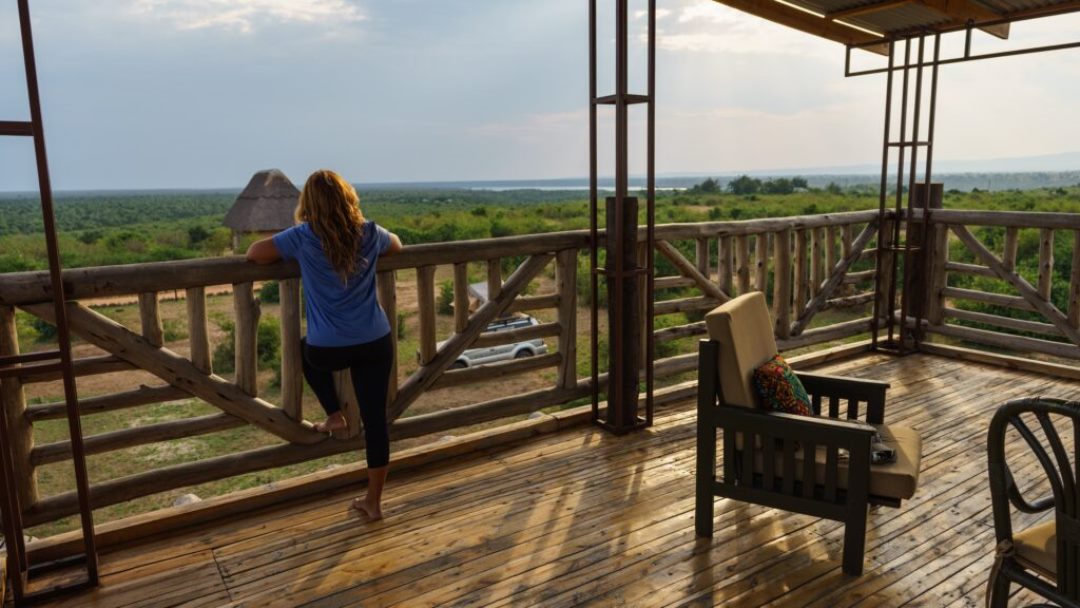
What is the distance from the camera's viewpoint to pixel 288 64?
6694 cm

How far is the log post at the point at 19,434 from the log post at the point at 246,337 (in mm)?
814

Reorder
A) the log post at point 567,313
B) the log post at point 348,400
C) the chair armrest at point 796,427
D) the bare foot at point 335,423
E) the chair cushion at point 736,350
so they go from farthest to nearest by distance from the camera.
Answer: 1. the log post at point 567,313
2. the log post at point 348,400
3. the bare foot at point 335,423
4. the chair cushion at point 736,350
5. the chair armrest at point 796,427

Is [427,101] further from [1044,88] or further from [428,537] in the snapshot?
[428,537]

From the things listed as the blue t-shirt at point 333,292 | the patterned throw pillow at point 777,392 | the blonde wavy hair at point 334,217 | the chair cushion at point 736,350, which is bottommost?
the patterned throw pillow at point 777,392

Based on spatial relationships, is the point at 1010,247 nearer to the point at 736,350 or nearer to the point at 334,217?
the point at 736,350

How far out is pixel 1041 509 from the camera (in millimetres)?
1866

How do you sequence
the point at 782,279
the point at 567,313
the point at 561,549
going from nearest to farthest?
the point at 561,549 → the point at 567,313 → the point at 782,279

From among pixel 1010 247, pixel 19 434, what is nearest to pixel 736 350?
pixel 19 434

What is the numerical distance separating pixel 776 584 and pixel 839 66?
4.83m

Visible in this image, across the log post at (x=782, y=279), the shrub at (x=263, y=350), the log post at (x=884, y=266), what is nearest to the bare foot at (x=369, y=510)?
the log post at (x=782, y=279)

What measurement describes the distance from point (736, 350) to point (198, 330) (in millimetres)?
2305

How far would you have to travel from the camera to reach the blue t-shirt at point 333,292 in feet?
9.22

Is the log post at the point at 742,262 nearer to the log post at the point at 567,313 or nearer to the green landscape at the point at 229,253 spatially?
the log post at the point at 567,313

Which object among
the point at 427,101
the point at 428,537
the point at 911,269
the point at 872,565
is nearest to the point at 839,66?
the point at 911,269
